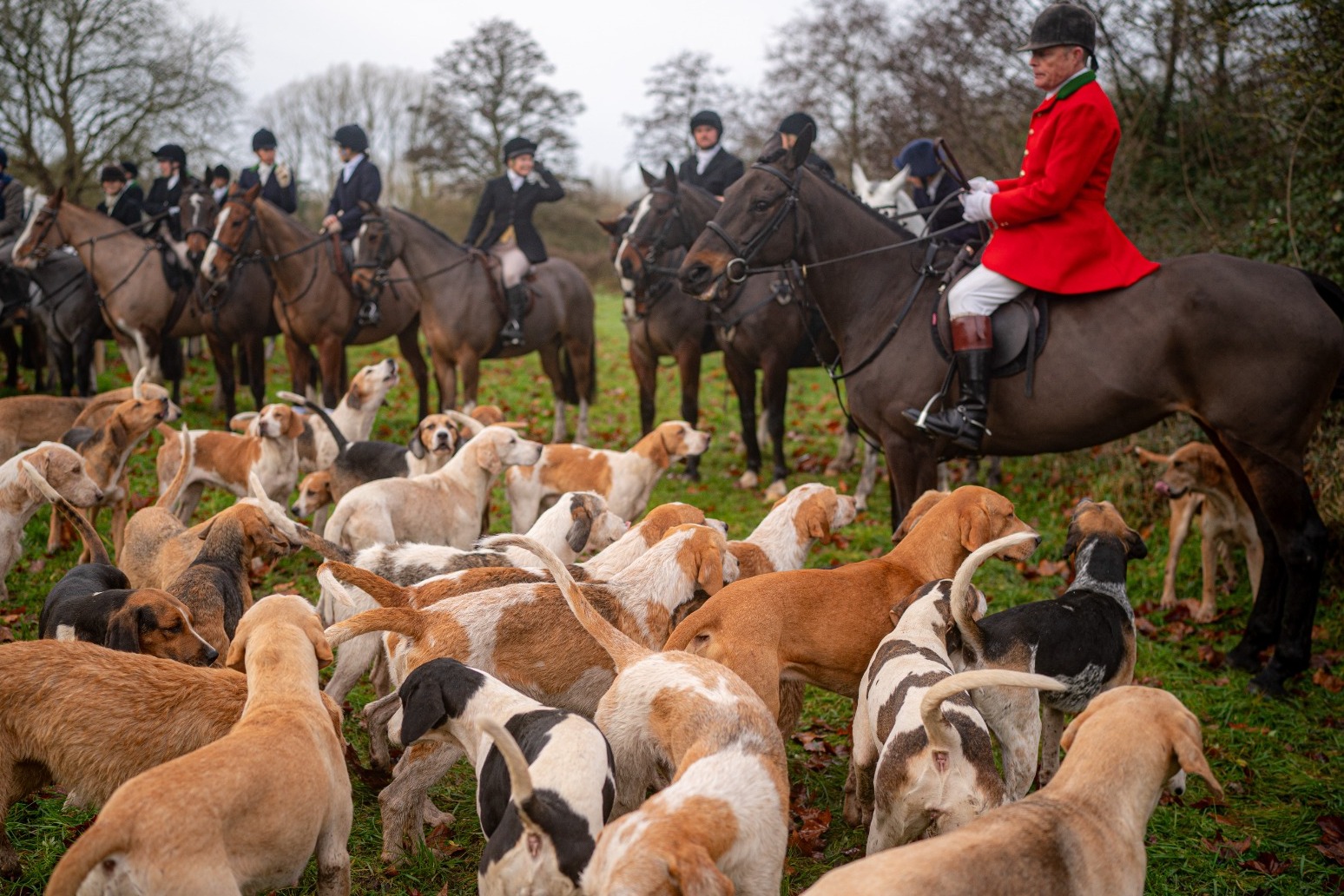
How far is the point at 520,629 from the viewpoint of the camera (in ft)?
13.5

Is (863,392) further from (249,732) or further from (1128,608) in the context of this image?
(249,732)

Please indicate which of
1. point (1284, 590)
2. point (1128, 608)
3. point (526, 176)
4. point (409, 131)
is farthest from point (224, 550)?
point (409, 131)

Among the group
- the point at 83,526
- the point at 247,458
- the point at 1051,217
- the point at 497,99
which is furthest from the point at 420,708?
the point at 497,99

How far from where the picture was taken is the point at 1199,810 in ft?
15.0

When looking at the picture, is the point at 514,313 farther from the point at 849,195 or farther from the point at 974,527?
the point at 974,527

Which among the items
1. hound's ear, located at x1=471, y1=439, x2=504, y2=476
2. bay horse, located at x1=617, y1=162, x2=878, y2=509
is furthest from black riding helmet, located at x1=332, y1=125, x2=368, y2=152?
hound's ear, located at x1=471, y1=439, x2=504, y2=476

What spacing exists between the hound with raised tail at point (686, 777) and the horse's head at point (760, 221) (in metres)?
3.79

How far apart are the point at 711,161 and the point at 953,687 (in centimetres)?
1010

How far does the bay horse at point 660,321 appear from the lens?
33.7 ft

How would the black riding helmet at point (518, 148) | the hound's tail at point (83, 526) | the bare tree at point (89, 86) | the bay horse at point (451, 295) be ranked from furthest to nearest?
1. the bare tree at point (89, 86)
2. the black riding helmet at point (518, 148)
3. the bay horse at point (451, 295)
4. the hound's tail at point (83, 526)

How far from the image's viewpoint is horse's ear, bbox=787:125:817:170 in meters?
6.82

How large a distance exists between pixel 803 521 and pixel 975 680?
233cm

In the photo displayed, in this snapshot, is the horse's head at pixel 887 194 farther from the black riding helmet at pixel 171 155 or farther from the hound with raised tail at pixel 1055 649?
the black riding helmet at pixel 171 155

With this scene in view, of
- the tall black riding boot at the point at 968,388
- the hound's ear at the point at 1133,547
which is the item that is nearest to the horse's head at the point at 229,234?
the tall black riding boot at the point at 968,388
